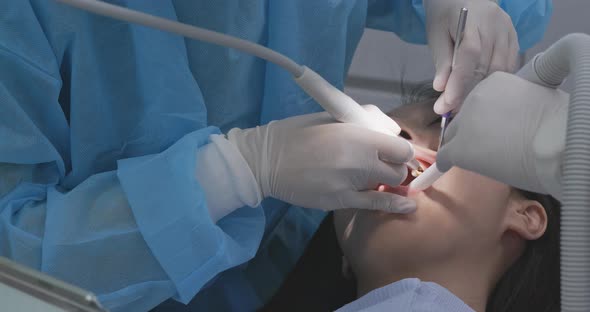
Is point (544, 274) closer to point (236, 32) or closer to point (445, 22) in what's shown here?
point (445, 22)

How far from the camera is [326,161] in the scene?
113cm

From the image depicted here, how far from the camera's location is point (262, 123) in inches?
54.1

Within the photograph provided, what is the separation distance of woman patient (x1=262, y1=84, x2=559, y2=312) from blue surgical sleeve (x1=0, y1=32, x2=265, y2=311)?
1.06 feet

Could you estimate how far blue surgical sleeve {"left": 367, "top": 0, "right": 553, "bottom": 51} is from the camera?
1537 millimetres

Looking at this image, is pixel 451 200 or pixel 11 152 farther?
pixel 451 200

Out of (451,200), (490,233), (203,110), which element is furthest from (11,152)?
(490,233)

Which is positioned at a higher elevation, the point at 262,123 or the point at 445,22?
the point at 445,22

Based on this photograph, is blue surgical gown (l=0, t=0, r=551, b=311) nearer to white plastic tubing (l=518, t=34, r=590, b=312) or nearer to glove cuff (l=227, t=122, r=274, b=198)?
glove cuff (l=227, t=122, r=274, b=198)

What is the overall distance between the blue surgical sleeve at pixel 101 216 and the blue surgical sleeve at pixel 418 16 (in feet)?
2.28

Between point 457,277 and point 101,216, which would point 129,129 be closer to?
point 101,216

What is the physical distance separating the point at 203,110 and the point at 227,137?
7 cm

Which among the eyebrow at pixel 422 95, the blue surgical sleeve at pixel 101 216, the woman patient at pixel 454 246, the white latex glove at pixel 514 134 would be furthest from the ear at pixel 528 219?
the blue surgical sleeve at pixel 101 216

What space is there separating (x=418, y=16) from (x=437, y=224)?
1.87 ft

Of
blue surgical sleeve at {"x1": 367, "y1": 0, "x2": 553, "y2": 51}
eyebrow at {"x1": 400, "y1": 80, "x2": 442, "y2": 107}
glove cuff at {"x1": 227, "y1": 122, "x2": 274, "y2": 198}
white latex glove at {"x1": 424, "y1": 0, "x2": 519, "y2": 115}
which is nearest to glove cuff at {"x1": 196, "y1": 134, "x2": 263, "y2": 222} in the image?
glove cuff at {"x1": 227, "y1": 122, "x2": 274, "y2": 198}
